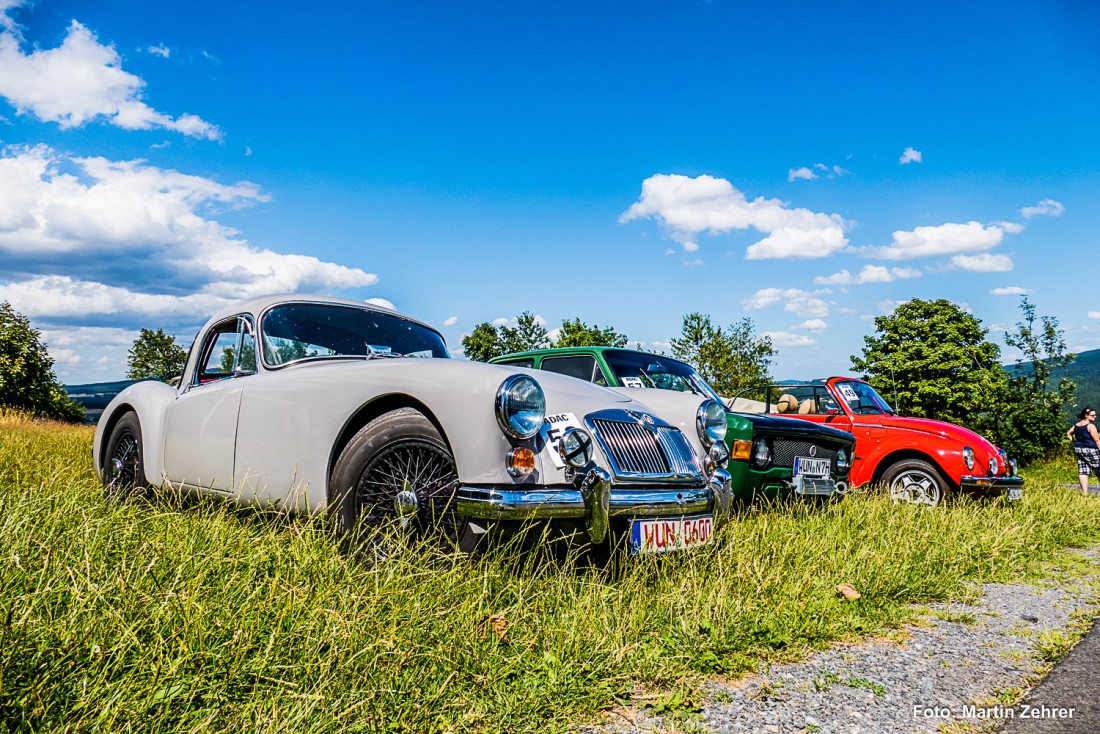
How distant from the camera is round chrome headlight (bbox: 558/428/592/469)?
9.54 feet

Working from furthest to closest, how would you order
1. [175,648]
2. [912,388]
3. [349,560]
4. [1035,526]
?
[912,388] → [1035,526] → [349,560] → [175,648]

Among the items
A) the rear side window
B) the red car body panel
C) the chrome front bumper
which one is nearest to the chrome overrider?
the chrome front bumper

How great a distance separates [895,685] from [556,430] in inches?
62.4

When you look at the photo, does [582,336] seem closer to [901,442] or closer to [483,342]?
[483,342]

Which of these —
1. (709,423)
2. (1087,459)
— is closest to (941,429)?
(709,423)

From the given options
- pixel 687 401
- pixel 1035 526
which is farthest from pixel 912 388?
pixel 687 401

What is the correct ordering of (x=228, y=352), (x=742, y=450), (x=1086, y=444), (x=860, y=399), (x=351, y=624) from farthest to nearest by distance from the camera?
(x=1086, y=444), (x=860, y=399), (x=742, y=450), (x=228, y=352), (x=351, y=624)

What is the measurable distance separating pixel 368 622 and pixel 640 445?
1623 mm

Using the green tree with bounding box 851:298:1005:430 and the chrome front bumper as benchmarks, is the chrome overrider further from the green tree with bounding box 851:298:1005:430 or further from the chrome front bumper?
the green tree with bounding box 851:298:1005:430

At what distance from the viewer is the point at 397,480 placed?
3.02 meters

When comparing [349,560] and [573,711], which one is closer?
[573,711]

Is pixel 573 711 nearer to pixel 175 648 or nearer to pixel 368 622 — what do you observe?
pixel 368 622

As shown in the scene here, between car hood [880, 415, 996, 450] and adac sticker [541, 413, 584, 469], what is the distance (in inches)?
234

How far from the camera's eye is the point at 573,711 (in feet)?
6.63
